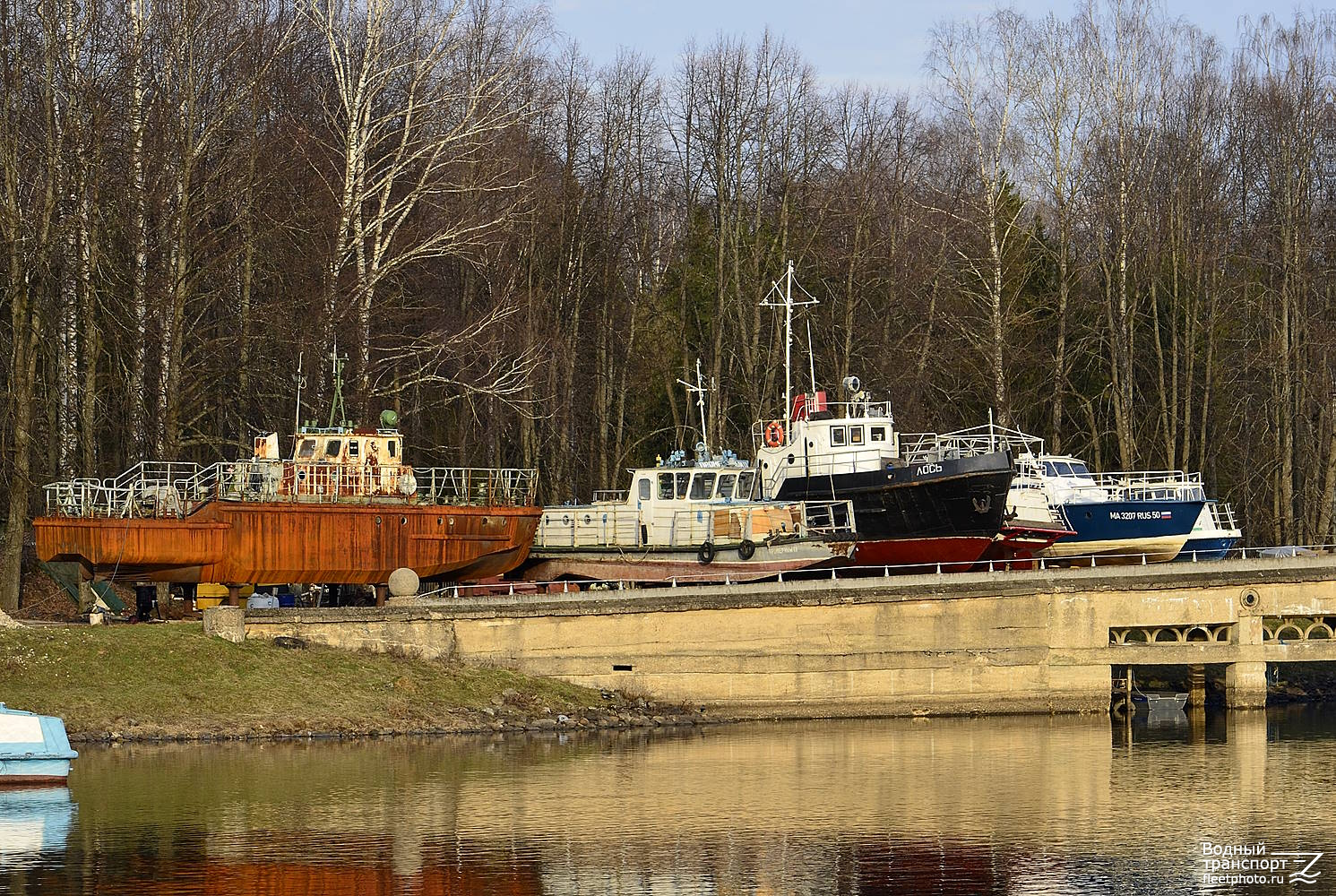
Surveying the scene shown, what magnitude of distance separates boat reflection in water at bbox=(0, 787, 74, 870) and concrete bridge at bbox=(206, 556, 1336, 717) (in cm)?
1237

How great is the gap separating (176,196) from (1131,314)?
1232 inches

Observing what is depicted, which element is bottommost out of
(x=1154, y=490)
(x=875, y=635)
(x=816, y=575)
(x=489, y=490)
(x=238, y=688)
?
(x=238, y=688)

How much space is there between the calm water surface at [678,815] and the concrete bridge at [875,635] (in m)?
3.81

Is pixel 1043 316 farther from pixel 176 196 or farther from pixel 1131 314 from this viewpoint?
pixel 176 196

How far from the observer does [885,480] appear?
46.7m

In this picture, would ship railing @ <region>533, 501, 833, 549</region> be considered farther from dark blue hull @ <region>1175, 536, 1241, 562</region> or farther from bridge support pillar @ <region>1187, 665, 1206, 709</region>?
dark blue hull @ <region>1175, 536, 1241, 562</region>

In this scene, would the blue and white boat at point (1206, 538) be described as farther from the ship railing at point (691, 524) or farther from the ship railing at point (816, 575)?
the ship railing at point (691, 524)

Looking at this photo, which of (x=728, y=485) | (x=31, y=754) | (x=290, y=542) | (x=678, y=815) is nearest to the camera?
(x=678, y=815)

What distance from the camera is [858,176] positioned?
221 ft

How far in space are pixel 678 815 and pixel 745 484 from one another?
20783mm

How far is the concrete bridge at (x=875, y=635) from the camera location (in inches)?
1688

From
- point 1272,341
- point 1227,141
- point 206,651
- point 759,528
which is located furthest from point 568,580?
point 1227,141

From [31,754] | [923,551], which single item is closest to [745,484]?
[923,551]

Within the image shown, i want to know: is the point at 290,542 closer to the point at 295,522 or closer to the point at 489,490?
the point at 295,522
